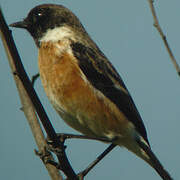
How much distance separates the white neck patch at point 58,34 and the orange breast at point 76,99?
0.34 m

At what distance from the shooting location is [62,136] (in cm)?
459

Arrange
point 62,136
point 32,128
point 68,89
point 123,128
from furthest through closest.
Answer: point 123,128, point 68,89, point 62,136, point 32,128

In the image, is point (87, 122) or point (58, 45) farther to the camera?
point (58, 45)

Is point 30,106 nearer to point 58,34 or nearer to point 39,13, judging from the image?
point 58,34

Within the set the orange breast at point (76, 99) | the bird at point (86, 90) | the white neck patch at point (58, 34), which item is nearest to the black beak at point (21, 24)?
the bird at point (86, 90)

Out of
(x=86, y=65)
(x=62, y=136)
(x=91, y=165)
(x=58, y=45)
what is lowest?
(x=91, y=165)

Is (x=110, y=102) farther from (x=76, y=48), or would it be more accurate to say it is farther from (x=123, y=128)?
(x=76, y=48)

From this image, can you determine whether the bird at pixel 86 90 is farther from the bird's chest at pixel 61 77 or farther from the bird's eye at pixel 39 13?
the bird's eye at pixel 39 13

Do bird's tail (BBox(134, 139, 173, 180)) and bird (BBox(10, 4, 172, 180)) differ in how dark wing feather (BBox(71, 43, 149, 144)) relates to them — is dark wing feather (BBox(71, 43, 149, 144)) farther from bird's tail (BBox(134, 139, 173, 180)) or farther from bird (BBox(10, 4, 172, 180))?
bird's tail (BBox(134, 139, 173, 180))

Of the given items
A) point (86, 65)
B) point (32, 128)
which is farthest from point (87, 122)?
point (32, 128)

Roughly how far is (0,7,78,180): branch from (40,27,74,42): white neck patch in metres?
1.84

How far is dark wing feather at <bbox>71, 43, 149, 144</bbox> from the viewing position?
585 cm

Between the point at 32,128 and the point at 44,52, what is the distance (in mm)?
1882

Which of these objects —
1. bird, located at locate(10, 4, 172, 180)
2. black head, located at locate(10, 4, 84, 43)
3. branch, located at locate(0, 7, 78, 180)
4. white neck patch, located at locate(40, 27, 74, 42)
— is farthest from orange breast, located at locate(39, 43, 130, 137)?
branch, located at locate(0, 7, 78, 180)
